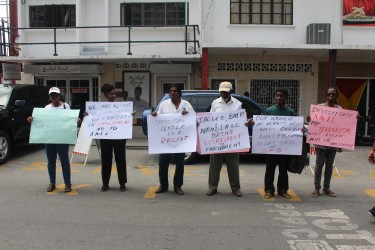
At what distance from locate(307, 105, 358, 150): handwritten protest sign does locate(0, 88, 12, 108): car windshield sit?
746 centimetres

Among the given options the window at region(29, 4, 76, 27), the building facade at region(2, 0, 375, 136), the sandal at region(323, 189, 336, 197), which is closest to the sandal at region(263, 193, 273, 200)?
the sandal at region(323, 189, 336, 197)

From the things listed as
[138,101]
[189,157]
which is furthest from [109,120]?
[138,101]

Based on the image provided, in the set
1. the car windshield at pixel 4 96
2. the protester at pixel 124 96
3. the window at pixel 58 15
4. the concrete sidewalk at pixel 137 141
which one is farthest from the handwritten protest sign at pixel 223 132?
the window at pixel 58 15

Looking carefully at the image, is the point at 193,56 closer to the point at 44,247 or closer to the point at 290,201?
the point at 290,201

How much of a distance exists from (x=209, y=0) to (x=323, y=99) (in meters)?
6.09

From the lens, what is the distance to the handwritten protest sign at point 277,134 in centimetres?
653

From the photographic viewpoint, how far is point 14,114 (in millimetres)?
10273

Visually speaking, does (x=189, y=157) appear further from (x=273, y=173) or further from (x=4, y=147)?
(x=4, y=147)

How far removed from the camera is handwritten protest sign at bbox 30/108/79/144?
677 cm

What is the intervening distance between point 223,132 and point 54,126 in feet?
9.28

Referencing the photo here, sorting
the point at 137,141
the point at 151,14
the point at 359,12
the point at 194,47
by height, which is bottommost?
the point at 137,141

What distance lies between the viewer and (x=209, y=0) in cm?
1503

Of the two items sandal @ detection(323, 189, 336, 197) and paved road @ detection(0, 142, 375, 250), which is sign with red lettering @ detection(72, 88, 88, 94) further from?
sandal @ detection(323, 189, 336, 197)

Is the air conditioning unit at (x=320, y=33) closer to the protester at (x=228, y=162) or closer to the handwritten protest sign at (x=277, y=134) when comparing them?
the handwritten protest sign at (x=277, y=134)
